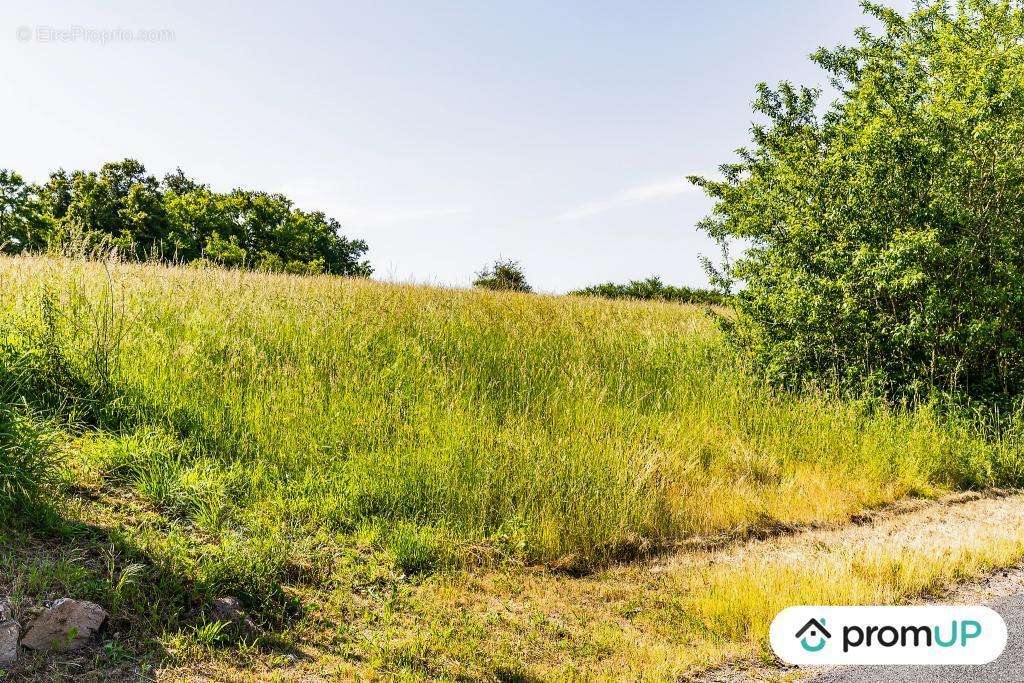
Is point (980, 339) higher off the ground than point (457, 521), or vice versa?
point (980, 339)

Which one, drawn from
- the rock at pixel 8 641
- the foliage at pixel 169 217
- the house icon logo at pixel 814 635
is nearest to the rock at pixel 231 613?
the rock at pixel 8 641

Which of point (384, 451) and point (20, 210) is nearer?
point (384, 451)

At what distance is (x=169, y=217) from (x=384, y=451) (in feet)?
112

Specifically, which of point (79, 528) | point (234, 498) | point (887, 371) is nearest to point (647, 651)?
point (234, 498)

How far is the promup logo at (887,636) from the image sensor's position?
4176 mm

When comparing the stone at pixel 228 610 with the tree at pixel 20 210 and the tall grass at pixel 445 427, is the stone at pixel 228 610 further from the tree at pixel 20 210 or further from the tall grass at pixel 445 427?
the tree at pixel 20 210

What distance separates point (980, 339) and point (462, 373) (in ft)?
22.8

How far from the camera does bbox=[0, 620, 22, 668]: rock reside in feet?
11.5

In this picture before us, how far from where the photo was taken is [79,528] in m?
4.64

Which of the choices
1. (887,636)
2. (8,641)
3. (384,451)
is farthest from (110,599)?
(887,636)

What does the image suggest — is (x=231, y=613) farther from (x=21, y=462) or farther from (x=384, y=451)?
(x=384, y=451)

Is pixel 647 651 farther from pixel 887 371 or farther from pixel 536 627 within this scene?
pixel 887 371

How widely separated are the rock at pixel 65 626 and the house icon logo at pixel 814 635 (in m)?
4.15

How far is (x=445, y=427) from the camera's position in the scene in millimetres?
6730
